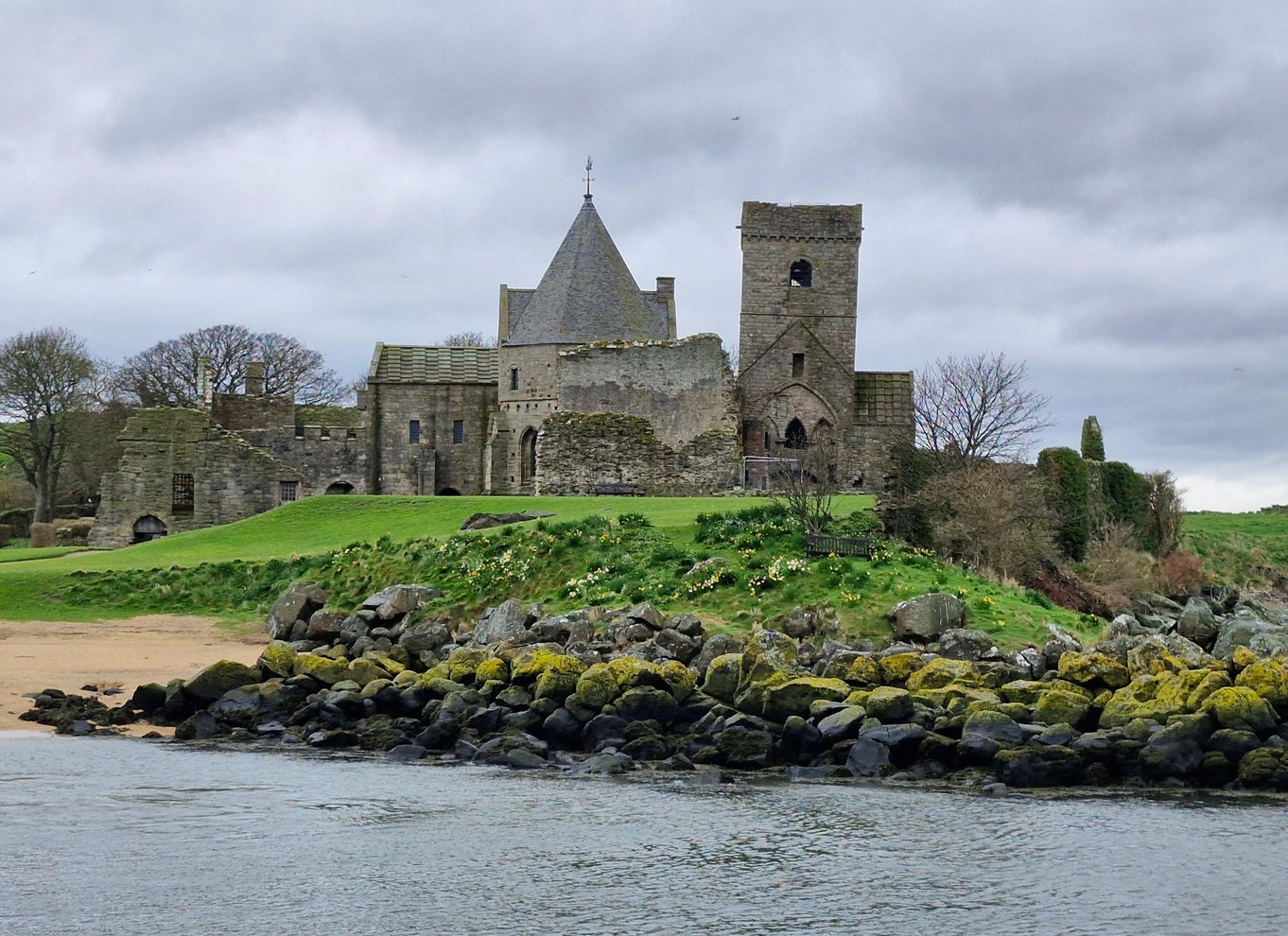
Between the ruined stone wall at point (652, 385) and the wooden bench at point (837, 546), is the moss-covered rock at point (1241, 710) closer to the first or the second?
the wooden bench at point (837, 546)

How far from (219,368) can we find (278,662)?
1957 inches

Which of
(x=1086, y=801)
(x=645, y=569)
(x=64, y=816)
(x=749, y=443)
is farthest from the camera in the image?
(x=749, y=443)

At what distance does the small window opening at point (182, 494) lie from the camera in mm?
51156

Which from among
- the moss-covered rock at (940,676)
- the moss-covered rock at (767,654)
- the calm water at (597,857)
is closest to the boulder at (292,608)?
the moss-covered rock at (767,654)

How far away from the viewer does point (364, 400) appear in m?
61.1

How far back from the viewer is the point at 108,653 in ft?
97.4

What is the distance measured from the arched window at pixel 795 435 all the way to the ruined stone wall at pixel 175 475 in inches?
755

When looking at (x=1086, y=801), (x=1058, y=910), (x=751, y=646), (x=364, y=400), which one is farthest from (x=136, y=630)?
(x=364, y=400)

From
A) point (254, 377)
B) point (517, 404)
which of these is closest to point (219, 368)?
point (254, 377)

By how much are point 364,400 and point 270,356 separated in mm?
15500

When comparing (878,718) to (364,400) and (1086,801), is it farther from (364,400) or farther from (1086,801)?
(364,400)

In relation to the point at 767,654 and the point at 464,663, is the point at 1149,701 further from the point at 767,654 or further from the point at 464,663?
the point at 464,663

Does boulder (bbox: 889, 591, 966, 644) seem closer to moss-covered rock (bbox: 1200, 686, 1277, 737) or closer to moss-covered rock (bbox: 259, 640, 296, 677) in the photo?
moss-covered rock (bbox: 1200, 686, 1277, 737)

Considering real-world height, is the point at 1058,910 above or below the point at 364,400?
below
